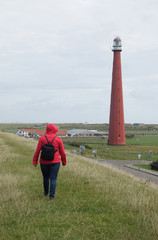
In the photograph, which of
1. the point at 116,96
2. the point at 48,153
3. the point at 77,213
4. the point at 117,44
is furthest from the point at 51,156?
the point at 117,44

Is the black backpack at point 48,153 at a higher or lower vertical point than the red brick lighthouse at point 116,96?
lower

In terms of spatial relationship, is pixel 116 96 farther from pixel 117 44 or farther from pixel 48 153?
pixel 48 153

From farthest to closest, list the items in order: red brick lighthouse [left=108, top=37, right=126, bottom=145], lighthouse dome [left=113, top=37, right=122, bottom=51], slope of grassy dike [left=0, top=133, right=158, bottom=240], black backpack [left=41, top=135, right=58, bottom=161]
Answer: lighthouse dome [left=113, top=37, right=122, bottom=51] → red brick lighthouse [left=108, top=37, right=126, bottom=145] → black backpack [left=41, top=135, right=58, bottom=161] → slope of grassy dike [left=0, top=133, right=158, bottom=240]

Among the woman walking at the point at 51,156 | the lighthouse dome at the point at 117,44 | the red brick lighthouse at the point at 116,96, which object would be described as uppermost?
the lighthouse dome at the point at 117,44

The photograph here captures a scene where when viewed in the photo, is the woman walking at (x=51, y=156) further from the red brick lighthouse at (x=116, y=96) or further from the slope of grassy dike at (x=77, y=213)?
the red brick lighthouse at (x=116, y=96)

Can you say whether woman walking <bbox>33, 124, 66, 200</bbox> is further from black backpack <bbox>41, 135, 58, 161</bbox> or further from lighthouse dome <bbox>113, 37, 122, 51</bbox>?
lighthouse dome <bbox>113, 37, 122, 51</bbox>

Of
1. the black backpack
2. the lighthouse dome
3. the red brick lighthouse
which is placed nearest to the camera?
the black backpack

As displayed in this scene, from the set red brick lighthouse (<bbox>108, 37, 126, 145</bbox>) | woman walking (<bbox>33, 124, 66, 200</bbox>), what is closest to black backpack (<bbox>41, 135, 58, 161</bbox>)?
woman walking (<bbox>33, 124, 66, 200</bbox>)

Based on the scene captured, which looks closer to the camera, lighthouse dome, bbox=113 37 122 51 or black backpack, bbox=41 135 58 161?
black backpack, bbox=41 135 58 161

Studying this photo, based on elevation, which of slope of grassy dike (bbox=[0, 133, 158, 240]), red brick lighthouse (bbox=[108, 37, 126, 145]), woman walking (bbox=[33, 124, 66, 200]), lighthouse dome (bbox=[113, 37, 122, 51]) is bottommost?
slope of grassy dike (bbox=[0, 133, 158, 240])

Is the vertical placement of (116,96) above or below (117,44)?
below

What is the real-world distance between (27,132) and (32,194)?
4427 inches

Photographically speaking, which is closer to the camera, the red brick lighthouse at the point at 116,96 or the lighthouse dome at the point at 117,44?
the red brick lighthouse at the point at 116,96

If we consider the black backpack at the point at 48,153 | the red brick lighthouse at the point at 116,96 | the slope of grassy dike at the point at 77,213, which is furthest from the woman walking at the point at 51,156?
the red brick lighthouse at the point at 116,96
